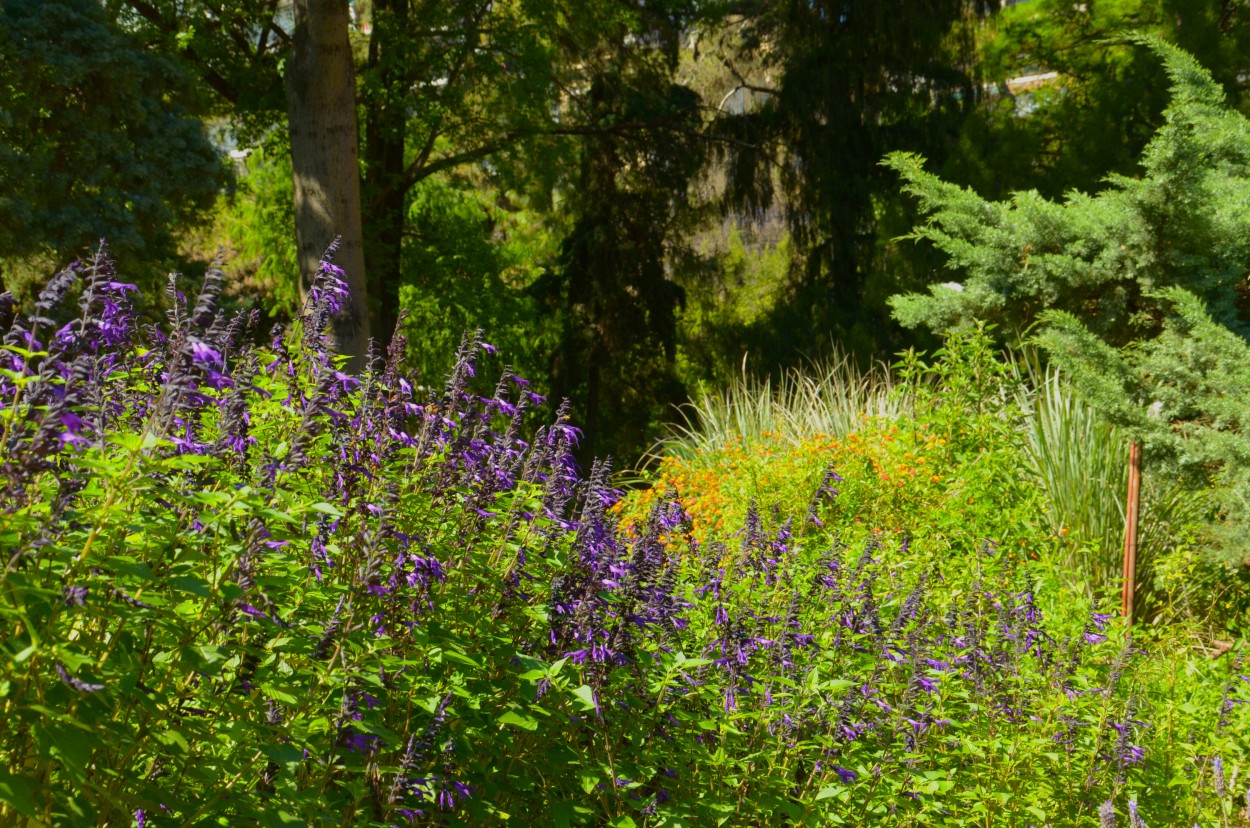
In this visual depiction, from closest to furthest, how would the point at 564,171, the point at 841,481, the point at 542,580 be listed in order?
the point at 542,580 → the point at 841,481 → the point at 564,171

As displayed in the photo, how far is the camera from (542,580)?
2.77 m

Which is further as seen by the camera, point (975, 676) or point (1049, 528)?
point (1049, 528)

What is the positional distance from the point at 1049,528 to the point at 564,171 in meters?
10.2

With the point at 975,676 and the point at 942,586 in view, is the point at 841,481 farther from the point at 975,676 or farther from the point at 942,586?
the point at 975,676

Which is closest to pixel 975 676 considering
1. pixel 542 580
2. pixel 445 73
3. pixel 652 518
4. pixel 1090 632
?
pixel 1090 632

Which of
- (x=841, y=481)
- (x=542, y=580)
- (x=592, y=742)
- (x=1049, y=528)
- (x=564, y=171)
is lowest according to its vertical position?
(x=1049, y=528)

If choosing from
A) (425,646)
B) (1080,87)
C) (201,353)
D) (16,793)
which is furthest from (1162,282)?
(1080,87)

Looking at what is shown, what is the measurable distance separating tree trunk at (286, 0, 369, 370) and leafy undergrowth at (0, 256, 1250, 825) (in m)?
4.77

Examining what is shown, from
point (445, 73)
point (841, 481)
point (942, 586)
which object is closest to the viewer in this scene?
point (942, 586)

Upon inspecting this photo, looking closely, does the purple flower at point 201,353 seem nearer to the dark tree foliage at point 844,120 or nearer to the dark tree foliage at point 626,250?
the dark tree foliage at point 626,250

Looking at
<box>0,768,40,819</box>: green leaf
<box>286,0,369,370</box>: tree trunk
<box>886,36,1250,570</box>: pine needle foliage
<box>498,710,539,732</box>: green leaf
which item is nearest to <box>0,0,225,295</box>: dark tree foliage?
<box>286,0,369,370</box>: tree trunk

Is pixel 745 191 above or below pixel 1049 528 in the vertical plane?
above

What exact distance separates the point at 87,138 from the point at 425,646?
1160 centimetres

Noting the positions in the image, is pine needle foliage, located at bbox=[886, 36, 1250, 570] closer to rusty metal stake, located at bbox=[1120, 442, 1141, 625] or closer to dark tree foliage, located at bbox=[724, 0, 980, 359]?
rusty metal stake, located at bbox=[1120, 442, 1141, 625]
